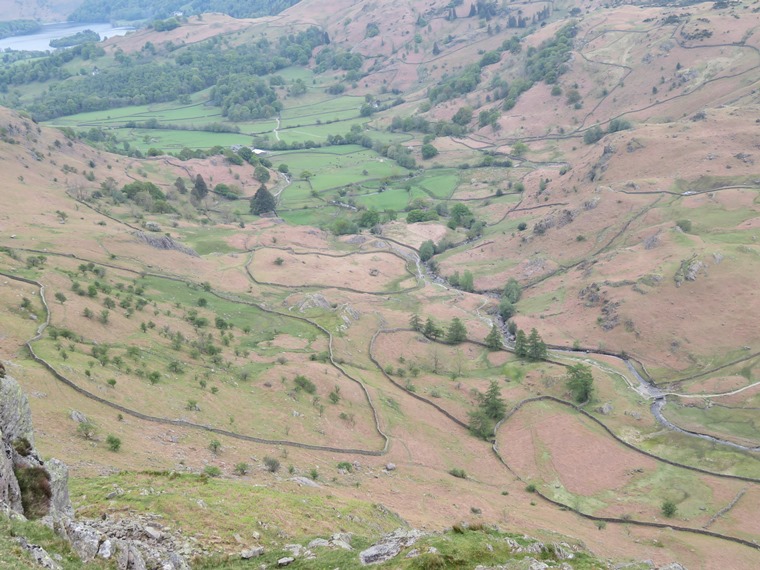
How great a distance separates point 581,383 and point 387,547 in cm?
5104

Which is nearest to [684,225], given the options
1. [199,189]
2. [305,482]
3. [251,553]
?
[305,482]

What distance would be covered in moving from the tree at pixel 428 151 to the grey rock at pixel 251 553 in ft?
545

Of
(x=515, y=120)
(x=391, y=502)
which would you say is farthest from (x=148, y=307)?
(x=515, y=120)

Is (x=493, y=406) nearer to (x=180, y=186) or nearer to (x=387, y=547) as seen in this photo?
(x=387, y=547)

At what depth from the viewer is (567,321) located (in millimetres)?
92812

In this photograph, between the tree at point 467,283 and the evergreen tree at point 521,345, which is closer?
the evergreen tree at point 521,345

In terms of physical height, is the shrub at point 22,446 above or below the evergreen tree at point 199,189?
above

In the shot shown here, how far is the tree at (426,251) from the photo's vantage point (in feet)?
407

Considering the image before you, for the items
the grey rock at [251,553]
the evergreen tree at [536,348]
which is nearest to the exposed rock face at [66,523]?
the grey rock at [251,553]

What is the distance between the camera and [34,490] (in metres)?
23.5

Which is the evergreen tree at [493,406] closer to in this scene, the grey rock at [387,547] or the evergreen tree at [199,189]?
the grey rock at [387,547]

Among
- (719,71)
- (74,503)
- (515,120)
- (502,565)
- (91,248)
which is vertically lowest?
(515,120)

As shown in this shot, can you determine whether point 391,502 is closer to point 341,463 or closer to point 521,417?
point 341,463

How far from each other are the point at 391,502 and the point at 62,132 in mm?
A: 129267
